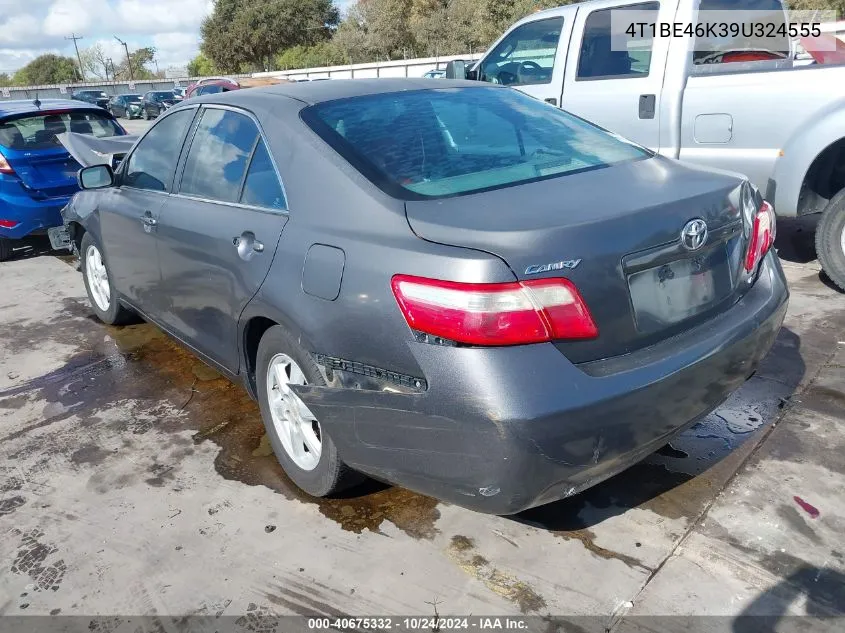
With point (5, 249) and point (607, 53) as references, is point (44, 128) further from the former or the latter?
point (607, 53)

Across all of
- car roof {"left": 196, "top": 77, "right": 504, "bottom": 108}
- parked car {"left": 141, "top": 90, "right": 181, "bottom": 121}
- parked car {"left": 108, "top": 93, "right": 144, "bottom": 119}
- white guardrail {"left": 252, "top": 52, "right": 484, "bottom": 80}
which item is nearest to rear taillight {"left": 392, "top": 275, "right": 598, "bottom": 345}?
car roof {"left": 196, "top": 77, "right": 504, "bottom": 108}

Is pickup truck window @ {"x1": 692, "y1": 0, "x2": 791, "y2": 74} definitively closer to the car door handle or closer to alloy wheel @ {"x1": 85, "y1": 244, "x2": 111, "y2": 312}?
the car door handle

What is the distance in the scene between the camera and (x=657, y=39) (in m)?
5.57

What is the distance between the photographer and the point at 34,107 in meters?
7.51

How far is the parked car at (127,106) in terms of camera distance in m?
37.7

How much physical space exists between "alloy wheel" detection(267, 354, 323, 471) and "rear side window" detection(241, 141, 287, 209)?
63cm

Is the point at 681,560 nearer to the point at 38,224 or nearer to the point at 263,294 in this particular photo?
the point at 263,294

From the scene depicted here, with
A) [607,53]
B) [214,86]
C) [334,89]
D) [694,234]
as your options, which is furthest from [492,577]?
[214,86]

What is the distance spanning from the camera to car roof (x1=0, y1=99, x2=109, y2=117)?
7.29 m

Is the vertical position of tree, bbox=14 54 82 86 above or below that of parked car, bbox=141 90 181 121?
above

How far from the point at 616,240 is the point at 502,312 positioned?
45 centimetres

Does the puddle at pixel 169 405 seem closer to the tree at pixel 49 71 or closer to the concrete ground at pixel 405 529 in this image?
the concrete ground at pixel 405 529

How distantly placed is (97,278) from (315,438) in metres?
3.16

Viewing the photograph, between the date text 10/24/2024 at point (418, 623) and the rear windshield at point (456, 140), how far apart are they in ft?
4.57
